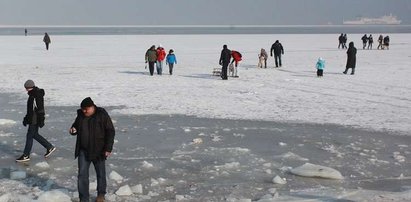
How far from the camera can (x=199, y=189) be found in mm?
7391

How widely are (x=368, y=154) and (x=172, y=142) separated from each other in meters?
3.61

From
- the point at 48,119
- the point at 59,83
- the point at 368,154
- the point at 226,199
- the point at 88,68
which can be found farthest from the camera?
the point at 88,68

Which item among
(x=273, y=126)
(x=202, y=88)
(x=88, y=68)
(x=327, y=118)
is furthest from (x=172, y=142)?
(x=88, y=68)

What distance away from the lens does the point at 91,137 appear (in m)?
6.37

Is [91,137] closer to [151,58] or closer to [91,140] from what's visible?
[91,140]

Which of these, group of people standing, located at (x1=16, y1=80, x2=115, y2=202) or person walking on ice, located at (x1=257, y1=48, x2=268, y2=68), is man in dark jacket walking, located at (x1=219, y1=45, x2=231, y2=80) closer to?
person walking on ice, located at (x1=257, y1=48, x2=268, y2=68)

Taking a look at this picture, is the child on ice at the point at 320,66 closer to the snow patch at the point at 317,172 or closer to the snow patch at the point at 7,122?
the snow patch at the point at 7,122

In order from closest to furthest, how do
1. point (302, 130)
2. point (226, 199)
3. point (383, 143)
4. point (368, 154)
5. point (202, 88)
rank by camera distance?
point (226, 199), point (368, 154), point (383, 143), point (302, 130), point (202, 88)

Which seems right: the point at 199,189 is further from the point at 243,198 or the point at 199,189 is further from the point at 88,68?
the point at 88,68

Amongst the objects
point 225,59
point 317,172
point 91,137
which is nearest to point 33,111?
point 91,137

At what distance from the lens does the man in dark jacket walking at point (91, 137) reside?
20.8ft

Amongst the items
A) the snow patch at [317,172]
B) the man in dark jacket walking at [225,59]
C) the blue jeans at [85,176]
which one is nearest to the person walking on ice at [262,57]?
the man in dark jacket walking at [225,59]

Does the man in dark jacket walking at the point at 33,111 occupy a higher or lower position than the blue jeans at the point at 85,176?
higher

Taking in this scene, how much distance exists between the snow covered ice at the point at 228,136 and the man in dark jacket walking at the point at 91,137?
0.64 m
